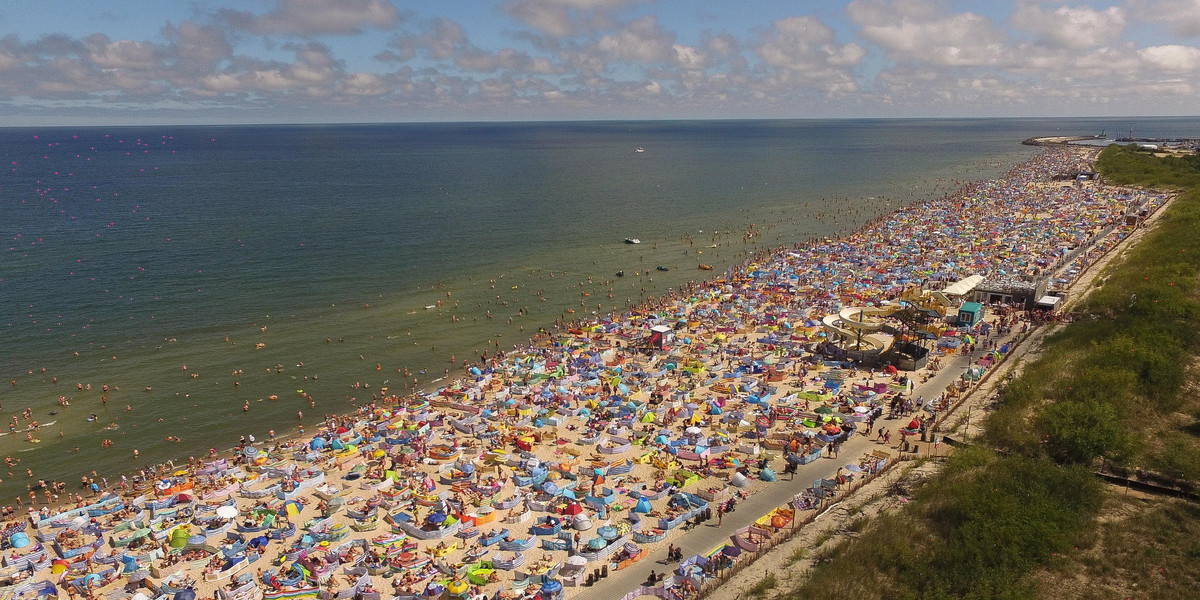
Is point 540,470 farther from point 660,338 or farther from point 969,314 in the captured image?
point 969,314

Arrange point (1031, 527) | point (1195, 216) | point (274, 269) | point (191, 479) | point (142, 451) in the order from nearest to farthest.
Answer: point (1031, 527) → point (191, 479) → point (142, 451) → point (1195, 216) → point (274, 269)

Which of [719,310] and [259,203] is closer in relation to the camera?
[719,310]

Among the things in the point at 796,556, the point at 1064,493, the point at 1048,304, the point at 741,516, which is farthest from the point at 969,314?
the point at 796,556

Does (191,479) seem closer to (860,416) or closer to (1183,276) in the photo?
(860,416)

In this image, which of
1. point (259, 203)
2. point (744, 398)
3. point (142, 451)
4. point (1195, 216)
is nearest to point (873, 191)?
point (1195, 216)

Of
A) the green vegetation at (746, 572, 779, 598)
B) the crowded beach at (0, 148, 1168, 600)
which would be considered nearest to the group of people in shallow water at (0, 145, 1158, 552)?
the crowded beach at (0, 148, 1168, 600)

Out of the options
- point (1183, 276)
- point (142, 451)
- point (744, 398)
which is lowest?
point (142, 451)

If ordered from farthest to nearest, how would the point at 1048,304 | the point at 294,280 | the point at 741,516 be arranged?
the point at 294,280, the point at 1048,304, the point at 741,516
